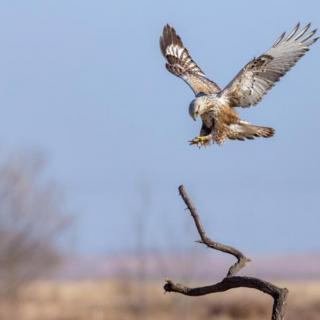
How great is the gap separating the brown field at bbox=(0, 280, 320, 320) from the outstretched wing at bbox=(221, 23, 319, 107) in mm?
18938

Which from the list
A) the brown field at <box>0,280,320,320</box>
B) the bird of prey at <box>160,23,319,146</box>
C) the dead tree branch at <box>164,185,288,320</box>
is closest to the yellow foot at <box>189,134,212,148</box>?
the bird of prey at <box>160,23,319,146</box>

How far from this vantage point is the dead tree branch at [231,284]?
4.36m

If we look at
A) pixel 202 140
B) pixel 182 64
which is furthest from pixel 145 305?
pixel 202 140

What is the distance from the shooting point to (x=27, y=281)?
37.2m

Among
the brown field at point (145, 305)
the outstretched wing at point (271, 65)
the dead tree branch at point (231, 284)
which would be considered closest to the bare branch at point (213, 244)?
the dead tree branch at point (231, 284)

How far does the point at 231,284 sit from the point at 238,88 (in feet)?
6.01

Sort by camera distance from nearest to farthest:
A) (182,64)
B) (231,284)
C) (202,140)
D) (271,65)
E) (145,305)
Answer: (231,284)
(202,140)
(271,65)
(182,64)
(145,305)

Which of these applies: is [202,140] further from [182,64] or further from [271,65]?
[182,64]

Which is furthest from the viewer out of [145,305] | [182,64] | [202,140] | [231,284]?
[145,305]

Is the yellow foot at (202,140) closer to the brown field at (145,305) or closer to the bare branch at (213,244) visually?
Answer: the bare branch at (213,244)

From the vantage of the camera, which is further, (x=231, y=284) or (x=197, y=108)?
(x=197, y=108)

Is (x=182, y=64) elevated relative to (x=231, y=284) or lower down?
elevated

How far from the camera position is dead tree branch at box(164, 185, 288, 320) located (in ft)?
14.3

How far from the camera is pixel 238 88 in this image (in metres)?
6.14
